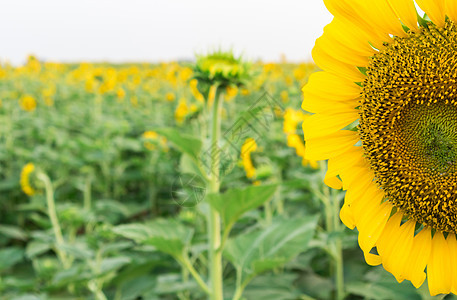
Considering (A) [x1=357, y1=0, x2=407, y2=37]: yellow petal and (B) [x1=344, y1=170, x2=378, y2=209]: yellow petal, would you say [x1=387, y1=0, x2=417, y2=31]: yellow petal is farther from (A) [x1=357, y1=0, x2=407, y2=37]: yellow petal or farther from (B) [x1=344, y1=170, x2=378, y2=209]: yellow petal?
(B) [x1=344, y1=170, x2=378, y2=209]: yellow petal

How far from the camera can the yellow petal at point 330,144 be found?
2.36ft

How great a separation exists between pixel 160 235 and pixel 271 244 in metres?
0.32

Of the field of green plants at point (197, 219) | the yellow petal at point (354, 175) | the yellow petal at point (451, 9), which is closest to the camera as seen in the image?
the yellow petal at point (451, 9)

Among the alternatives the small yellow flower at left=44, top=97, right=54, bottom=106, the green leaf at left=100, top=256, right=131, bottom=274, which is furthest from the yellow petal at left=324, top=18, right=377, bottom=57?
the small yellow flower at left=44, top=97, right=54, bottom=106

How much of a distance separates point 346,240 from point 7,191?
120 inches

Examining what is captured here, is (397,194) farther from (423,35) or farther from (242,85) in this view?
(242,85)

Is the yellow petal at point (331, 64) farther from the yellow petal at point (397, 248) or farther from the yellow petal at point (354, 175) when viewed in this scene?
the yellow petal at point (397, 248)

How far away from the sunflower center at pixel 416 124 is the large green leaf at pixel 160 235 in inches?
23.4

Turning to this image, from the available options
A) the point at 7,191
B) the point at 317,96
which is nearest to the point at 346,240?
the point at 317,96

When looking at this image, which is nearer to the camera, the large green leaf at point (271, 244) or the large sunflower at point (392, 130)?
the large sunflower at point (392, 130)

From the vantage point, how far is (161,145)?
3.13 meters

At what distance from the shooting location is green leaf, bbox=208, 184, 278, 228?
1.04m

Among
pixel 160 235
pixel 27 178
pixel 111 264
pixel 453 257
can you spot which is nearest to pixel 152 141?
pixel 27 178

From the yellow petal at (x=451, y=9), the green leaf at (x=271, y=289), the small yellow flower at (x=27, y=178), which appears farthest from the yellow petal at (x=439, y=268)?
the small yellow flower at (x=27, y=178)
